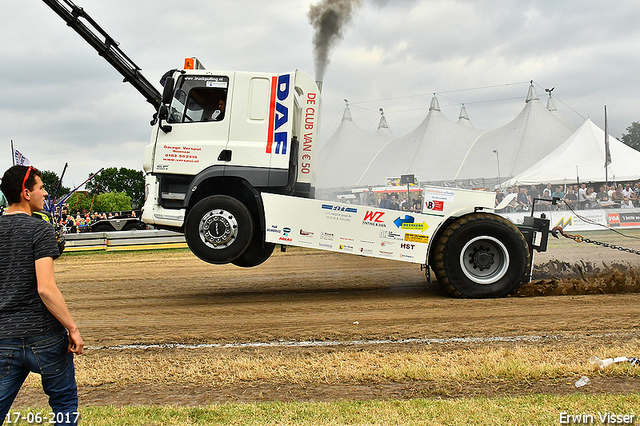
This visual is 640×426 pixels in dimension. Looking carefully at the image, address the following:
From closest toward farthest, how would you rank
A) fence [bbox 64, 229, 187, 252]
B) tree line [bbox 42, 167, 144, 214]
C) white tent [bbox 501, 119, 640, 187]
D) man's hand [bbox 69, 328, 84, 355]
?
1. man's hand [bbox 69, 328, 84, 355]
2. fence [bbox 64, 229, 187, 252]
3. white tent [bbox 501, 119, 640, 187]
4. tree line [bbox 42, 167, 144, 214]

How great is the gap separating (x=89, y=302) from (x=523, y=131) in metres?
22.6

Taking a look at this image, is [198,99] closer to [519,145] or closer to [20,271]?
[20,271]

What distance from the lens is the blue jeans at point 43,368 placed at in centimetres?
258

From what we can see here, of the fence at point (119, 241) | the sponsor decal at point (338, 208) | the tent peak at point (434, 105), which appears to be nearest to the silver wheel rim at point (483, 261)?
the sponsor decal at point (338, 208)

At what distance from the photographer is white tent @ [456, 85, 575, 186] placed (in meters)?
23.5

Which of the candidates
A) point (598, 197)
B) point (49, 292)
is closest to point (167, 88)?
point (49, 292)

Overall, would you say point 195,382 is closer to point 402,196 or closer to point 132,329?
point 132,329

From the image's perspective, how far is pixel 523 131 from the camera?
2458cm

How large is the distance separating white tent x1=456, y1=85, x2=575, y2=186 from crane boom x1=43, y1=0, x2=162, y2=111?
58.4ft

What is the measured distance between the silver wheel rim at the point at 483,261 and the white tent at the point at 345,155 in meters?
2.81

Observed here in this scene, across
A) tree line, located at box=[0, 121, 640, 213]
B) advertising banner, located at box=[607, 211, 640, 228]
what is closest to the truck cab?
advertising banner, located at box=[607, 211, 640, 228]

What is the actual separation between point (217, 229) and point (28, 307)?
4.57m

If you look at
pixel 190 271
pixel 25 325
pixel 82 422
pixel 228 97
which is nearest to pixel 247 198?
pixel 228 97

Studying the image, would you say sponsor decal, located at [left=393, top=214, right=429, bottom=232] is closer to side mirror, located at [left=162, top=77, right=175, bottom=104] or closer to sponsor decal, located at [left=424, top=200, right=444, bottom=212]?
sponsor decal, located at [left=424, top=200, right=444, bottom=212]
